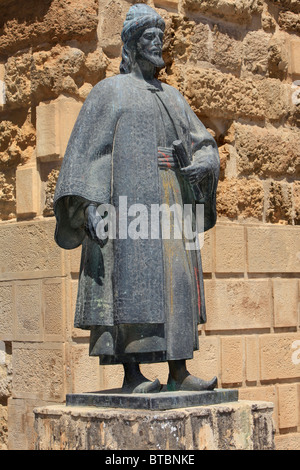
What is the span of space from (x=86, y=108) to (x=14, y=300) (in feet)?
7.16

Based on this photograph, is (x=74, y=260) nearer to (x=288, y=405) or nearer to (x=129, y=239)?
(x=129, y=239)

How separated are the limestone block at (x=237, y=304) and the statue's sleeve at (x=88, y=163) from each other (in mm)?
2264

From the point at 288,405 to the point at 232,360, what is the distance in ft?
2.07

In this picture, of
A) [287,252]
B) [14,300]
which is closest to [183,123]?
[14,300]

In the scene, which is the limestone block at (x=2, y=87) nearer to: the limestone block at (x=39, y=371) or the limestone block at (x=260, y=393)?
the limestone block at (x=39, y=371)

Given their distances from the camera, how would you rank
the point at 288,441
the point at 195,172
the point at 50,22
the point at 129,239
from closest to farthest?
the point at 129,239 < the point at 195,172 < the point at 50,22 < the point at 288,441

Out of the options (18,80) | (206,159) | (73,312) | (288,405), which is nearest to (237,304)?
(288,405)

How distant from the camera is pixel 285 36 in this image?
7.42 meters

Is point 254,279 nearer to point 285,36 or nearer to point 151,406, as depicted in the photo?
point 285,36

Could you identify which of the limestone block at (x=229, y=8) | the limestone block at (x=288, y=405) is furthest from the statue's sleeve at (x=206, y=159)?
the limestone block at (x=288, y=405)

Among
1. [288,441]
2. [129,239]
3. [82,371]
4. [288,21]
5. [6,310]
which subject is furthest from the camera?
[288,21]

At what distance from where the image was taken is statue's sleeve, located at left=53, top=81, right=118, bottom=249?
4324 mm

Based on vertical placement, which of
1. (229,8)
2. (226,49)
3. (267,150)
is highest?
(229,8)

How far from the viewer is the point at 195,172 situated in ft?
14.7
